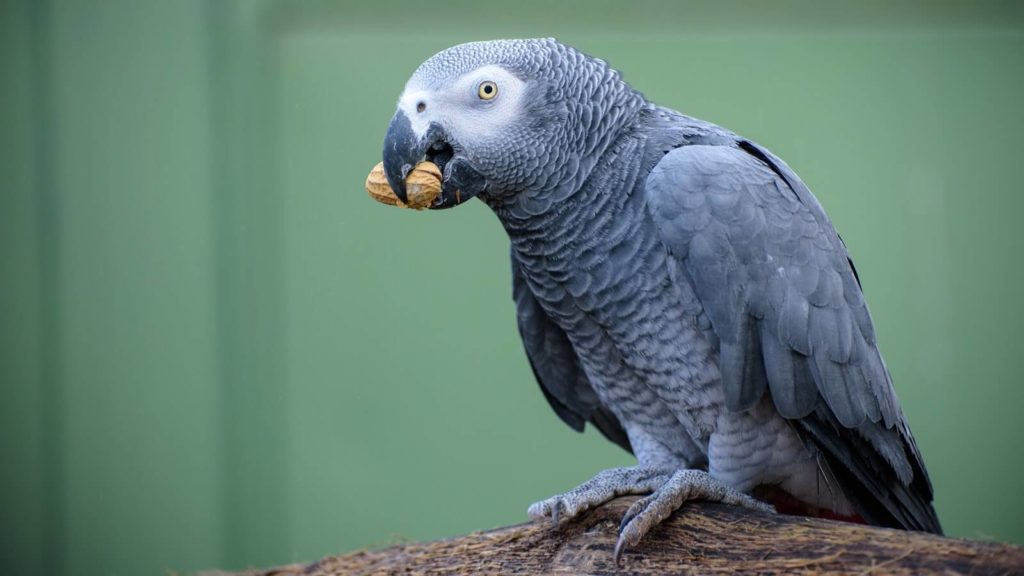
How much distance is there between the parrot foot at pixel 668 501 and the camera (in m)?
1.43

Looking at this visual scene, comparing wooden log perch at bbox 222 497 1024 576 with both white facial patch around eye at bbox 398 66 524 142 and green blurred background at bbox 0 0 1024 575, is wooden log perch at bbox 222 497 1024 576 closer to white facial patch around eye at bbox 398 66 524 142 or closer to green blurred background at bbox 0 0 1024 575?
white facial patch around eye at bbox 398 66 524 142

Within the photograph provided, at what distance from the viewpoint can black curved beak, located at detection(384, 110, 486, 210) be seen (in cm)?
150

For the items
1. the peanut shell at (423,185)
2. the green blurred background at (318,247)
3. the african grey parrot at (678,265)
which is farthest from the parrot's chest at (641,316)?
the green blurred background at (318,247)

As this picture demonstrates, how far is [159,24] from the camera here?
2.56 metres

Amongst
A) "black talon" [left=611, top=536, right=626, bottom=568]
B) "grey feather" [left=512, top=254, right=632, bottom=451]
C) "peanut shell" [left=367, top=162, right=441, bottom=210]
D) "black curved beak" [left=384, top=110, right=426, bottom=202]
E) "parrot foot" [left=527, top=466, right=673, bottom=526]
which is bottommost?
"black talon" [left=611, top=536, right=626, bottom=568]

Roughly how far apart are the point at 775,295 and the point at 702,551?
47 cm

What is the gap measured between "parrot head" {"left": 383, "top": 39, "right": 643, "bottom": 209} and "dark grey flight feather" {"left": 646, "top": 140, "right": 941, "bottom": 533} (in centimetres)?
18

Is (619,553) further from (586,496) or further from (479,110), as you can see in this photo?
(479,110)

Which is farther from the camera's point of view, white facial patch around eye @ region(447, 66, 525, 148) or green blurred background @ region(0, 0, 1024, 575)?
green blurred background @ region(0, 0, 1024, 575)

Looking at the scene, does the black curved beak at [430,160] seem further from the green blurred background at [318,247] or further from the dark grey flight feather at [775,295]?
the green blurred background at [318,247]

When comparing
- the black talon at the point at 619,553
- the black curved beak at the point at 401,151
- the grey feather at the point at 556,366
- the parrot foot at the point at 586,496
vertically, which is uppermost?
Answer: the black curved beak at the point at 401,151

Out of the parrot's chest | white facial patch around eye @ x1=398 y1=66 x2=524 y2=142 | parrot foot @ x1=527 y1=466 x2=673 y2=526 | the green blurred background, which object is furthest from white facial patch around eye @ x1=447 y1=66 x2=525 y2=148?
the green blurred background

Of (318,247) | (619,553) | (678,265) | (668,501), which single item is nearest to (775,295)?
(678,265)

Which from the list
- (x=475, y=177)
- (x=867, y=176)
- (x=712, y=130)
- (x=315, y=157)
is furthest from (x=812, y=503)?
(x=315, y=157)
